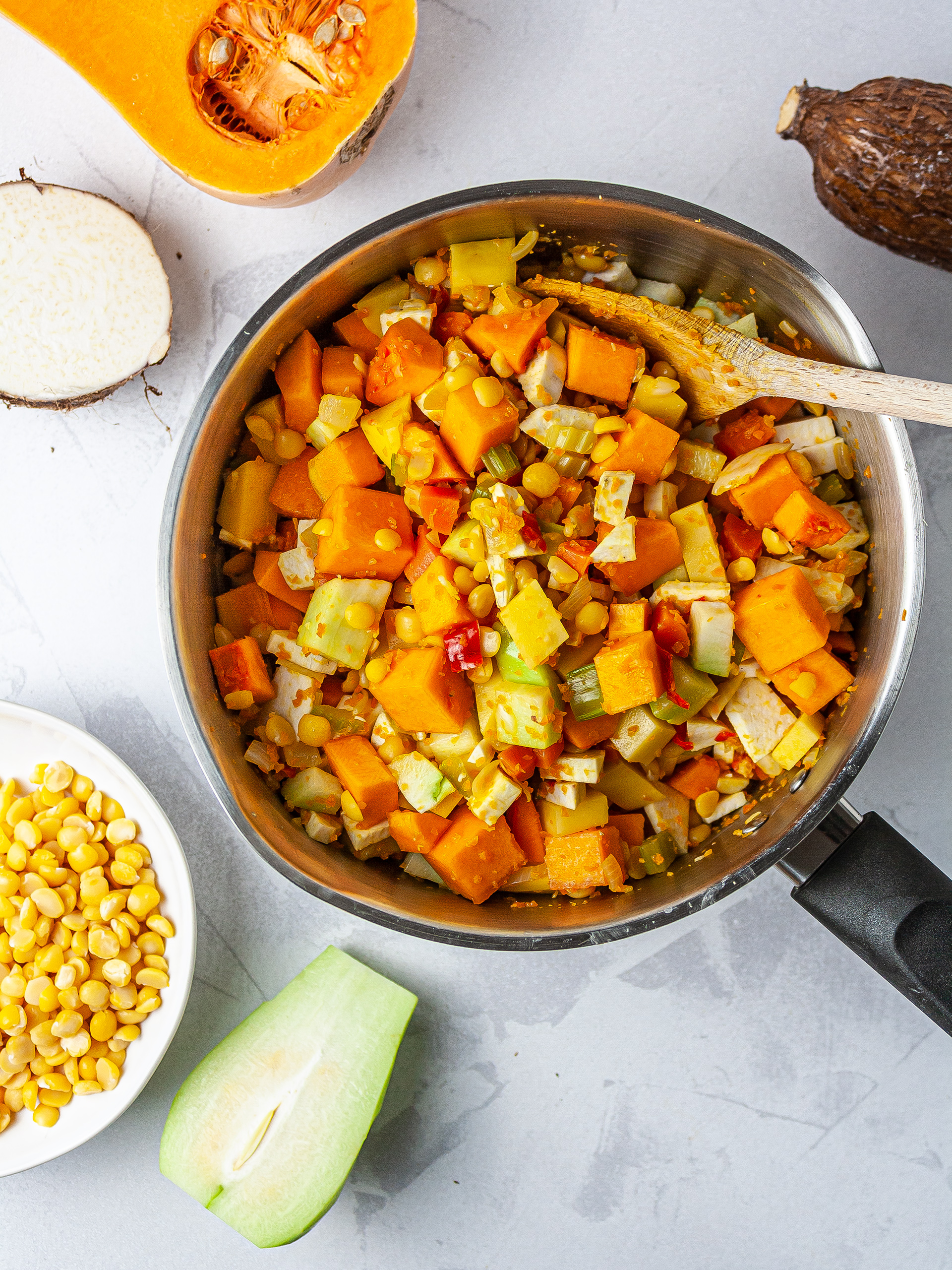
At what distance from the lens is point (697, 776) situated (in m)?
1.80

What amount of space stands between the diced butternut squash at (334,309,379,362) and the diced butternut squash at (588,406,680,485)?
1.77 feet

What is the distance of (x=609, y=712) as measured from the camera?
1656 millimetres

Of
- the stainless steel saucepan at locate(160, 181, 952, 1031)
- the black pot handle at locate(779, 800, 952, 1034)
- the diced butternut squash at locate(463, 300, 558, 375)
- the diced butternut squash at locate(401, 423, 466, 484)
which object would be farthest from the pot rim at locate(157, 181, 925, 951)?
the diced butternut squash at locate(401, 423, 466, 484)

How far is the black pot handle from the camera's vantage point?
60.9 inches

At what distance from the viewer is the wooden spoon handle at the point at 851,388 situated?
1.47 m

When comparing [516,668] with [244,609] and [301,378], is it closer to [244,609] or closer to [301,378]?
[244,609]

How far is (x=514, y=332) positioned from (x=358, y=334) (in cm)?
35

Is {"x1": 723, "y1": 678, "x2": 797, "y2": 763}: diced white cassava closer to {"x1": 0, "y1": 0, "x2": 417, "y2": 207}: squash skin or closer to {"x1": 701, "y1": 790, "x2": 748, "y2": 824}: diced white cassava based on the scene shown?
{"x1": 701, "y1": 790, "x2": 748, "y2": 824}: diced white cassava

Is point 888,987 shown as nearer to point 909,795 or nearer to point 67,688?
point 909,795

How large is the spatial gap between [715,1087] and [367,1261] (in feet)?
3.15

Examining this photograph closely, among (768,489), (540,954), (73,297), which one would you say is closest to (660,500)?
(768,489)

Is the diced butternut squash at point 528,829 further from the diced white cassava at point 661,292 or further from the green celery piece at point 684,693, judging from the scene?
the diced white cassava at point 661,292

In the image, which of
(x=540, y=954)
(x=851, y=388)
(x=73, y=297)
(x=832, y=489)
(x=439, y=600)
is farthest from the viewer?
(x=540, y=954)

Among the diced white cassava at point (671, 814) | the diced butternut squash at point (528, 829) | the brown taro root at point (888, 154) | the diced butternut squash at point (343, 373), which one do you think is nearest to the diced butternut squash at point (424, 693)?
the diced butternut squash at point (528, 829)
